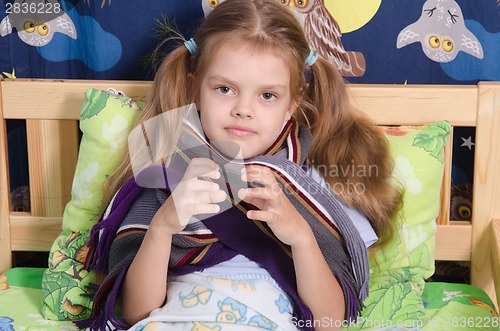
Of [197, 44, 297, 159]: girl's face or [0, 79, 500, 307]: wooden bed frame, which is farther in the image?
[0, 79, 500, 307]: wooden bed frame

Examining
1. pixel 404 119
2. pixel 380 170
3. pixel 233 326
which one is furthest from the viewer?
pixel 404 119

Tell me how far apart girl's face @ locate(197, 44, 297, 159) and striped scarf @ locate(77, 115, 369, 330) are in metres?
0.04

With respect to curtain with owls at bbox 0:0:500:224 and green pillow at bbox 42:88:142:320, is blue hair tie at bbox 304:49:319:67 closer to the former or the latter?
curtain with owls at bbox 0:0:500:224

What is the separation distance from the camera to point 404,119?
1405mm

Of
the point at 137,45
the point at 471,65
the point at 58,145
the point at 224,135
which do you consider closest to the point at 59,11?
the point at 137,45

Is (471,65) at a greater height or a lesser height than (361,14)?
lesser

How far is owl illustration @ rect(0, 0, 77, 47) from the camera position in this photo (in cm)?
149

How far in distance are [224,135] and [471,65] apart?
59 centimetres

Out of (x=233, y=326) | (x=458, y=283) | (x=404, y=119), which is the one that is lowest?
(x=458, y=283)

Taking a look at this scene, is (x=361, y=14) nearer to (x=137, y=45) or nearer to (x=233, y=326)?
(x=137, y=45)

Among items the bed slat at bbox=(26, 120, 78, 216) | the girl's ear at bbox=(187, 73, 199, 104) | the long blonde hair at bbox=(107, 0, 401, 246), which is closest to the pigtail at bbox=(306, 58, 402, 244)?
the long blonde hair at bbox=(107, 0, 401, 246)

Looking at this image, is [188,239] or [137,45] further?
[137,45]

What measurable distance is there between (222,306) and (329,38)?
2.04 feet

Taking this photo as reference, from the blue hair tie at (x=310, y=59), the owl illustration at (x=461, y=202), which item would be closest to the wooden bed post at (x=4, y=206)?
the blue hair tie at (x=310, y=59)
